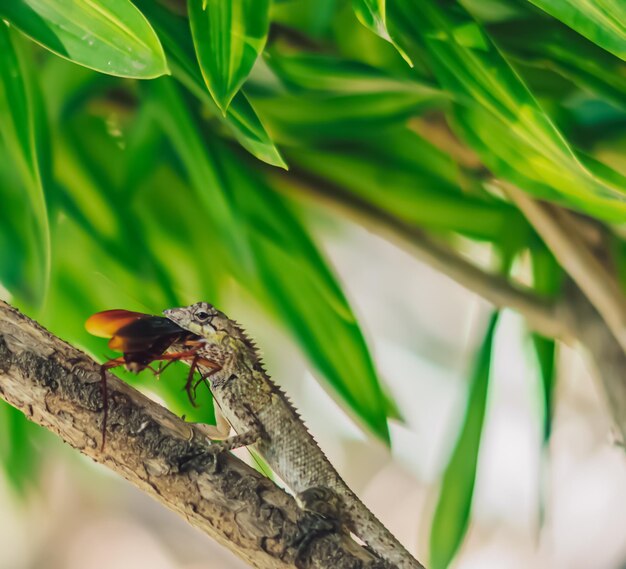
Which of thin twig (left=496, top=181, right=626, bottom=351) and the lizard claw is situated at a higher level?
thin twig (left=496, top=181, right=626, bottom=351)

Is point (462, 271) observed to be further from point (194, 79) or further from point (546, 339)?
point (194, 79)

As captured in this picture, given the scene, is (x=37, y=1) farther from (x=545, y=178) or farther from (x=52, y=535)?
(x=52, y=535)

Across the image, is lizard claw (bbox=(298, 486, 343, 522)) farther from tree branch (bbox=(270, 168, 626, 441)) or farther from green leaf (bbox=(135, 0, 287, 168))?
tree branch (bbox=(270, 168, 626, 441))

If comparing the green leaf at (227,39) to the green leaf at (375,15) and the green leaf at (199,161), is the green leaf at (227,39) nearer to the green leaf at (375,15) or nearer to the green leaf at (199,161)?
the green leaf at (375,15)

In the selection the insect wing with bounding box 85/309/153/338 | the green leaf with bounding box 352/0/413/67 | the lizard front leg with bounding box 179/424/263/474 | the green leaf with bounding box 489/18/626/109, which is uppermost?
the green leaf with bounding box 352/0/413/67

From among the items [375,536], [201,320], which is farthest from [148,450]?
[375,536]

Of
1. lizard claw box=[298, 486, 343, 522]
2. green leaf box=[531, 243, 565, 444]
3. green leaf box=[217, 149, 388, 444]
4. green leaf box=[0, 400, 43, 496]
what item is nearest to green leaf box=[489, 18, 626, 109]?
green leaf box=[531, 243, 565, 444]
